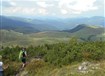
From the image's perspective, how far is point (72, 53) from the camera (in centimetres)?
2603

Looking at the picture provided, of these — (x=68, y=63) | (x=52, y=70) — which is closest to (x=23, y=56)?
(x=52, y=70)

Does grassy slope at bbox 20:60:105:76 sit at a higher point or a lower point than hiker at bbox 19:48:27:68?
lower

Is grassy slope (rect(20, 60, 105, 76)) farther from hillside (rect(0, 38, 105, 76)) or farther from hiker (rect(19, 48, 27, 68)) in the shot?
hiker (rect(19, 48, 27, 68))

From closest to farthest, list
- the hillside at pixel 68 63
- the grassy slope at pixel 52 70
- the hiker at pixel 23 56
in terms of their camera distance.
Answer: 1. the grassy slope at pixel 52 70
2. the hillside at pixel 68 63
3. the hiker at pixel 23 56

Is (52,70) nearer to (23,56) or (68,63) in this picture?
(68,63)

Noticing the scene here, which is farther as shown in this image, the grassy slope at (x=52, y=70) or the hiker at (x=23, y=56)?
the hiker at (x=23, y=56)

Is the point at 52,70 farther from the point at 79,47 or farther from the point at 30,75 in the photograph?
the point at 79,47

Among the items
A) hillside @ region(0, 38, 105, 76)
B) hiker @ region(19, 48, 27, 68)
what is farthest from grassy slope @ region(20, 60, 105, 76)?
hiker @ region(19, 48, 27, 68)

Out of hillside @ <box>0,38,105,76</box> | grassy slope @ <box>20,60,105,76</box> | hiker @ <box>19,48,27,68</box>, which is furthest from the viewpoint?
hiker @ <box>19,48,27,68</box>

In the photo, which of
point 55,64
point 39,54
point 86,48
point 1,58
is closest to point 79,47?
point 86,48

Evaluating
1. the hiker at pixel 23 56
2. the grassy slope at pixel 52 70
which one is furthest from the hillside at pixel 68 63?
the hiker at pixel 23 56

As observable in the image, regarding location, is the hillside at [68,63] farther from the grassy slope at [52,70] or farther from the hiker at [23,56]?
the hiker at [23,56]

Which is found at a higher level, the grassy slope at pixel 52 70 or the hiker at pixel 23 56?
the hiker at pixel 23 56

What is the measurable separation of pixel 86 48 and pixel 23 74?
7.30 metres
